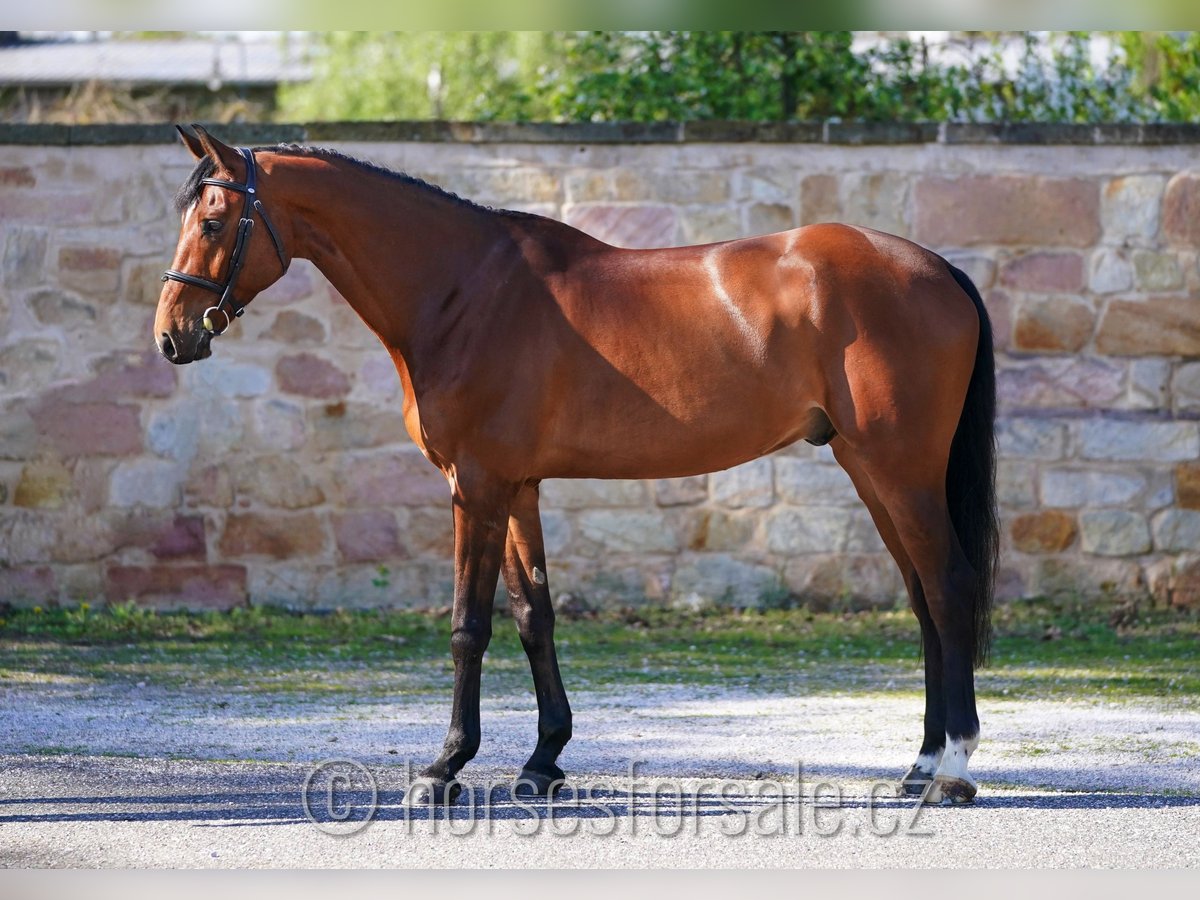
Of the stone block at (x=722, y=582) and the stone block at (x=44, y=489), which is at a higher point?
the stone block at (x=44, y=489)

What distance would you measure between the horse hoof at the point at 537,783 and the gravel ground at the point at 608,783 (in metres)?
0.08

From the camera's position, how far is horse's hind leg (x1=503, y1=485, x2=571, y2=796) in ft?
16.0

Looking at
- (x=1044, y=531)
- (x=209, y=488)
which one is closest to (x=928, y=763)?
(x=1044, y=531)

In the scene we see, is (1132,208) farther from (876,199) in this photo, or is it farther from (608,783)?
(608,783)

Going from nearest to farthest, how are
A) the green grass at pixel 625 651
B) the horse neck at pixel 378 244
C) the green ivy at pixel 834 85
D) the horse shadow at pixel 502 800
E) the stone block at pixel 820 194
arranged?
the horse shadow at pixel 502 800 < the horse neck at pixel 378 244 < the green grass at pixel 625 651 < the stone block at pixel 820 194 < the green ivy at pixel 834 85

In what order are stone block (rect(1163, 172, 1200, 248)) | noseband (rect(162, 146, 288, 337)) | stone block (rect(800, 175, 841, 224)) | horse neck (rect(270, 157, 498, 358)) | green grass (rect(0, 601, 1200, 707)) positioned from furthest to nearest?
stone block (rect(800, 175, 841, 224)) < stone block (rect(1163, 172, 1200, 248)) < green grass (rect(0, 601, 1200, 707)) < horse neck (rect(270, 157, 498, 358)) < noseband (rect(162, 146, 288, 337))

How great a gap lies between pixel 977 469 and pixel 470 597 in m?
1.69

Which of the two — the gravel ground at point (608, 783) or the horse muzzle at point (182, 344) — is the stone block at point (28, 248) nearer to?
the gravel ground at point (608, 783)

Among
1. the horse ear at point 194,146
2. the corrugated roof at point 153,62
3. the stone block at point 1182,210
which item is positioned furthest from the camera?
the corrugated roof at point 153,62

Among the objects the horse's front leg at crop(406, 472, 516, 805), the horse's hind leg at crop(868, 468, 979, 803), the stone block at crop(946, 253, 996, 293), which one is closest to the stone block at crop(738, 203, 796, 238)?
the stone block at crop(946, 253, 996, 293)

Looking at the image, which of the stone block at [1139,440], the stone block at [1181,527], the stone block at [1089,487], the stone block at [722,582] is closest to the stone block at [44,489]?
the stone block at [722,582]

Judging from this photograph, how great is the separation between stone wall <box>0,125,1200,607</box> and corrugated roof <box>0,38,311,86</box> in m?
15.3

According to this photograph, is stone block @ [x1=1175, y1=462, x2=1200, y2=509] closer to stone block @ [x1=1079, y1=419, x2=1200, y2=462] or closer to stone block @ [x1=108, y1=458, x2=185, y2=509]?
stone block @ [x1=1079, y1=419, x2=1200, y2=462]

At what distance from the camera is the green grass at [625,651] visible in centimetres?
673
